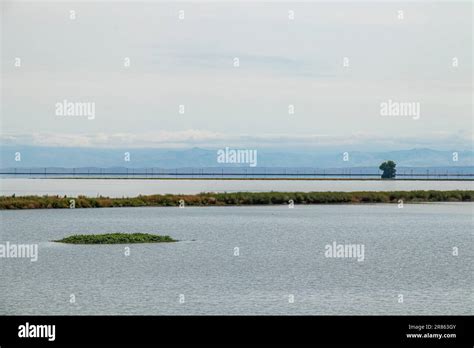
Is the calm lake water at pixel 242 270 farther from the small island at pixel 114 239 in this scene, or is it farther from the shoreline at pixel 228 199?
the shoreline at pixel 228 199

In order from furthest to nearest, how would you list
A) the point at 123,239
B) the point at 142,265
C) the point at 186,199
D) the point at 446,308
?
the point at 186,199 < the point at 123,239 < the point at 142,265 < the point at 446,308

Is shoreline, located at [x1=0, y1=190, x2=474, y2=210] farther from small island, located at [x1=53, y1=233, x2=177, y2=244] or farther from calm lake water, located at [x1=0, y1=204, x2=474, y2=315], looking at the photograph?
small island, located at [x1=53, y1=233, x2=177, y2=244]

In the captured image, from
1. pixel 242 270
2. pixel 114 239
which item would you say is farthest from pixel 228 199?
pixel 242 270

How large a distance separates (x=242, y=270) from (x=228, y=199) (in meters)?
68.2

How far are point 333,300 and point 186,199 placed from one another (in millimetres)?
79464

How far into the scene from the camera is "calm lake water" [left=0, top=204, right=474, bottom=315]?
38.2m

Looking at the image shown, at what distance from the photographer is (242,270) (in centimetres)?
4950

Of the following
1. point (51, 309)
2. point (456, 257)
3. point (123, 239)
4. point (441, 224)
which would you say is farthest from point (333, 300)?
point (441, 224)

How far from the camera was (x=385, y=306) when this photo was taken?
3825 centimetres

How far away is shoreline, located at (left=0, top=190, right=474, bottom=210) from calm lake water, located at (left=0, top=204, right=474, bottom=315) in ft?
53.0

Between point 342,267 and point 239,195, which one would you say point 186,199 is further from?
point 342,267
